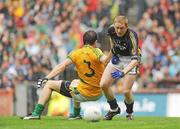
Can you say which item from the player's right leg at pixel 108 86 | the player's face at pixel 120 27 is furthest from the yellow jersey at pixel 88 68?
the player's face at pixel 120 27

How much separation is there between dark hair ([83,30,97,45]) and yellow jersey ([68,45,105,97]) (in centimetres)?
10

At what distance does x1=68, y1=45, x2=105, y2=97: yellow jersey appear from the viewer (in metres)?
14.7

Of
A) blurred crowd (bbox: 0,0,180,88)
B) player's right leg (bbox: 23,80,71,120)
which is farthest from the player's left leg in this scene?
blurred crowd (bbox: 0,0,180,88)

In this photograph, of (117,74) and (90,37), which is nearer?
(117,74)

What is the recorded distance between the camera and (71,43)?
86.8 ft

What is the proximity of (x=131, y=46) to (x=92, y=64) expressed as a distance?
919 millimetres

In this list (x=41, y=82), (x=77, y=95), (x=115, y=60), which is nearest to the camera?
(x=41, y=82)

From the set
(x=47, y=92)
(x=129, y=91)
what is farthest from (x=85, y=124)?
(x=47, y=92)

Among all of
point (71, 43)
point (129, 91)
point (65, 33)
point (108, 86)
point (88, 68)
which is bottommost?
point (129, 91)

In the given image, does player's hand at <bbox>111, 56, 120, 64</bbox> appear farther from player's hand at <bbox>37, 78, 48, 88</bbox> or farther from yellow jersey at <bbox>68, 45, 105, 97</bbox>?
player's hand at <bbox>37, 78, 48, 88</bbox>

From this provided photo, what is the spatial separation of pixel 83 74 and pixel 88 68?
0.18 metres

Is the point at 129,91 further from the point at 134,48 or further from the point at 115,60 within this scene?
the point at 134,48

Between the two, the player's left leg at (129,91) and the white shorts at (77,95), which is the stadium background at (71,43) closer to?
the white shorts at (77,95)

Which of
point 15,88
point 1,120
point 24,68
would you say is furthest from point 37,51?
point 1,120
